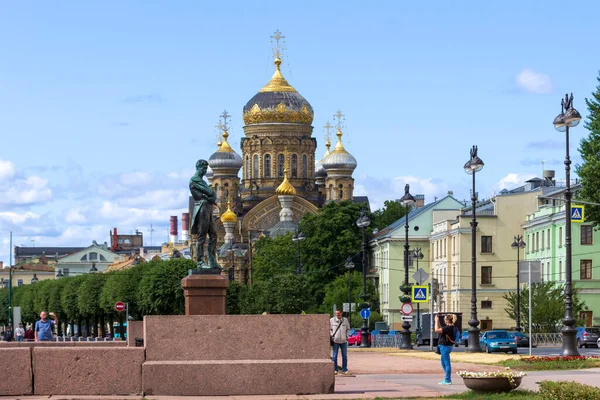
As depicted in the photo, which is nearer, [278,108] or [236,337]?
[236,337]

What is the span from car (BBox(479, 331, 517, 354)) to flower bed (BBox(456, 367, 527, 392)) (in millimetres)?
33351

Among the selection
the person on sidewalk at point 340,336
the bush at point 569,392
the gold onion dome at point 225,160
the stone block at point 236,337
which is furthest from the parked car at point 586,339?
the gold onion dome at point 225,160

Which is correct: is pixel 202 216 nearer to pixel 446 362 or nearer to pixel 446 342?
pixel 446 342

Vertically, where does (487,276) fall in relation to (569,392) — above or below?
above

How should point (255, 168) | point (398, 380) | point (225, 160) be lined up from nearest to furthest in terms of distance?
point (398, 380) < point (255, 168) < point (225, 160)

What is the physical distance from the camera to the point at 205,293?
33.2 meters

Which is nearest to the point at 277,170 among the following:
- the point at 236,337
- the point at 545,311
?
the point at 545,311

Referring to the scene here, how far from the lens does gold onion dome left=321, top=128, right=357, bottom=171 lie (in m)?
169

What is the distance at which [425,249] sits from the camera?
120125 mm

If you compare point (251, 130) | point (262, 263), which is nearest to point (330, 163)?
point (251, 130)

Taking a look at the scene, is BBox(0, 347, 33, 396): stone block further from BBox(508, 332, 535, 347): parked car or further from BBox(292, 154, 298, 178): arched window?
BBox(292, 154, 298, 178): arched window

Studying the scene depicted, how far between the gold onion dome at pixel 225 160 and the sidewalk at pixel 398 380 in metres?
128

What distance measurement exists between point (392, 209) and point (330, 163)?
11349mm

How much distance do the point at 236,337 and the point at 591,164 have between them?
39.0 metres
